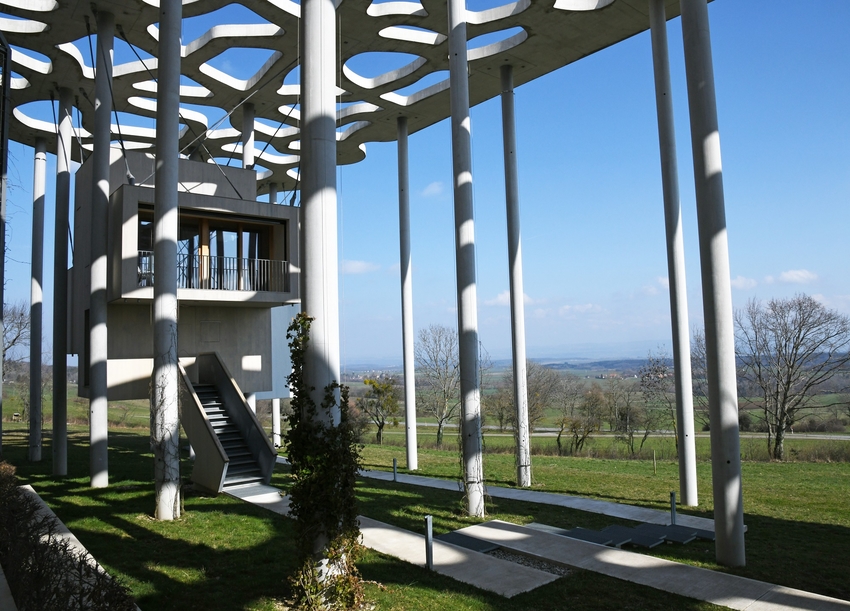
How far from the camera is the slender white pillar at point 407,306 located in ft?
54.7

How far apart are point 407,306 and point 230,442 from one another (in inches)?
250

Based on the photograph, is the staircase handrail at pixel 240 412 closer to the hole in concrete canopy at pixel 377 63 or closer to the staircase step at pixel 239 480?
the staircase step at pixel 239 480

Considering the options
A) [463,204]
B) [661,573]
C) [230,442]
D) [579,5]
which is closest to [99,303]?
[230,442]

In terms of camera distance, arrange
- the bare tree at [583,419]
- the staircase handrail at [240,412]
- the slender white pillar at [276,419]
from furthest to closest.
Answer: the bare tree at [583,419] → the slender white pillar at [276,419] → the staircase handrail at [240,412]

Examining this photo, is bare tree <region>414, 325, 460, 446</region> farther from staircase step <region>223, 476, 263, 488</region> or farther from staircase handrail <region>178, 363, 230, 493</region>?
staircase handrail <region>178, 363, 230, 493</region>

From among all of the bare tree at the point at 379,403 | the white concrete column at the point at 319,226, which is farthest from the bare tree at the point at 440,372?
the white concrete column at the point at 319,226

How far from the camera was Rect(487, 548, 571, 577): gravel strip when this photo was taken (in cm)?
721

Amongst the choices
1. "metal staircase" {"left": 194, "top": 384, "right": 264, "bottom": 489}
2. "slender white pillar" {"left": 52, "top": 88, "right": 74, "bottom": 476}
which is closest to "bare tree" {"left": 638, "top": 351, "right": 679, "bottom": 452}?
"metal staircase" {"left": 194, "top": 384, "right": 264, "bottom": 489}

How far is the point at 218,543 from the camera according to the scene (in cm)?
855

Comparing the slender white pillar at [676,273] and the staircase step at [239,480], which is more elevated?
the slender white pillar at [676,273]

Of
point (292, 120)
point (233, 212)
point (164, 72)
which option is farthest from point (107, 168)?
point (292, 120)

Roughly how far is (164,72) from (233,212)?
4828mm

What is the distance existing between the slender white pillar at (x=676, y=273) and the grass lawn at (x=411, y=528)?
3.01 feet

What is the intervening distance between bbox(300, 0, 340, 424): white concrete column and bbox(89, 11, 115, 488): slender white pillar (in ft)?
27.7
